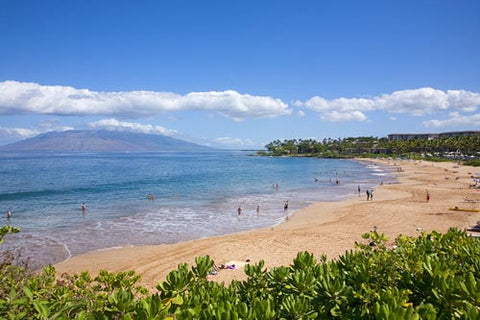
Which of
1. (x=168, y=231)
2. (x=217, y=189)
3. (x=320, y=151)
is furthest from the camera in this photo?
(x=320, y=151)

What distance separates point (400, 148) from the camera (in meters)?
124

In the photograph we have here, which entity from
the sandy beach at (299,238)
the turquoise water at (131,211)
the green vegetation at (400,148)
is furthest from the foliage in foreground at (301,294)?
the green vegetation at (400,148)

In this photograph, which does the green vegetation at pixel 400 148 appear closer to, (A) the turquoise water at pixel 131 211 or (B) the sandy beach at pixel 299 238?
(A) the turquoise water at pixel 131 211

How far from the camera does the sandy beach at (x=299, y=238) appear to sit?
15.7 meters

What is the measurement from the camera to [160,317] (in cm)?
255

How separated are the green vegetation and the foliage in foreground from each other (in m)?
110

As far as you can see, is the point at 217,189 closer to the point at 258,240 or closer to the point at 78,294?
the point at 258,240

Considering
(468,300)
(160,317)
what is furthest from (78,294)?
(468,300)

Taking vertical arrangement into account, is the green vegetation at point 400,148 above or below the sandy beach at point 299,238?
above

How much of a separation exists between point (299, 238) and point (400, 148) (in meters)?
118

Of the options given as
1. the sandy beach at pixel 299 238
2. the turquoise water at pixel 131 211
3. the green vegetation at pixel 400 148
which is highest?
the green vegetation at pixel 400 148

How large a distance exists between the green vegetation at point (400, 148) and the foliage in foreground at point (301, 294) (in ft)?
362

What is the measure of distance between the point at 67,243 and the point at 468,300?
2095 cm

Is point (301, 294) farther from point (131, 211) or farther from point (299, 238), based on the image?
point (131, 211)
